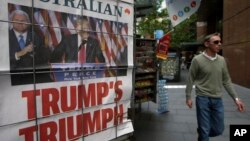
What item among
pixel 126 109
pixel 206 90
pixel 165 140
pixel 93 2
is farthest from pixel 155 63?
pixel 93 2

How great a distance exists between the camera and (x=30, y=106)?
8.42ft

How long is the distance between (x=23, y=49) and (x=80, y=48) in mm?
634

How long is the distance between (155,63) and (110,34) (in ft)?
14.7

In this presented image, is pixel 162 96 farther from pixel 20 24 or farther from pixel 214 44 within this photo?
pixel 20 24

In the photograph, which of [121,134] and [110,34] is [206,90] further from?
[110,34]

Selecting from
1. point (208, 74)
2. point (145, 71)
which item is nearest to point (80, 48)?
point (208, 74)

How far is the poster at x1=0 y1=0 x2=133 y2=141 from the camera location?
245 cm

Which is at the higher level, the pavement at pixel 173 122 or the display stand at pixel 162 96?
the display stand at pixel 162 96

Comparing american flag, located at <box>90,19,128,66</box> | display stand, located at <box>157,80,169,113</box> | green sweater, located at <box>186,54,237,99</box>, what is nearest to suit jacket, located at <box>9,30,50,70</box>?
american flag, located at <box>90,19,128,66</box>

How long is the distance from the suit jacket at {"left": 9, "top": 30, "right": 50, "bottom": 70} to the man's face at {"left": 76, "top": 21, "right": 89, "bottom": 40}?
0.43 m

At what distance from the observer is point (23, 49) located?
2.49m

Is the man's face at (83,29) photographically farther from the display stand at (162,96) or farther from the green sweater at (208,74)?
the display stand at (162,96)

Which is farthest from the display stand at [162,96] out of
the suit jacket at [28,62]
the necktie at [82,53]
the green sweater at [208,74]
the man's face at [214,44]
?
the suit jacket at [28,62]

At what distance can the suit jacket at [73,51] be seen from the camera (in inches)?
110
